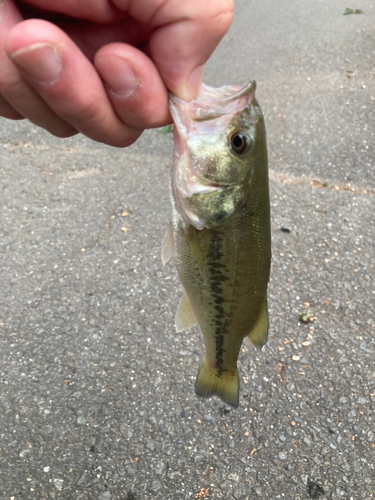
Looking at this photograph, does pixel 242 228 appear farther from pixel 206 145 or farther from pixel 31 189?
pixel 31 189

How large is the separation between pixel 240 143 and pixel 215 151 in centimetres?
9

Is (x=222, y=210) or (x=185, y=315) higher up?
(x=222, y=210)

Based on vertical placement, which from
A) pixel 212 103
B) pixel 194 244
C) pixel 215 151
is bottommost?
pixel 194 244

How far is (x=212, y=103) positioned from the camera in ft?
4.47

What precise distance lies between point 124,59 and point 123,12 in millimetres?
213

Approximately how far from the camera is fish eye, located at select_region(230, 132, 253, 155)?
54.2 inches

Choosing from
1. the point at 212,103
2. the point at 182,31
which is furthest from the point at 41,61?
the point at 212,103

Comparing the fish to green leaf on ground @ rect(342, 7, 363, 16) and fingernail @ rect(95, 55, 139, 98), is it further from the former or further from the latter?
green leaf on ground @ rect(342, 7, 363, 16)

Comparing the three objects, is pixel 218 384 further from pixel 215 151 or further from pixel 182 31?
pixel 182 31

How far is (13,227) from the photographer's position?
3445 mm

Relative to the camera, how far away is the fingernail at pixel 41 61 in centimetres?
102

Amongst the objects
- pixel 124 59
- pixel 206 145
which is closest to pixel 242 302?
pixel 206 145

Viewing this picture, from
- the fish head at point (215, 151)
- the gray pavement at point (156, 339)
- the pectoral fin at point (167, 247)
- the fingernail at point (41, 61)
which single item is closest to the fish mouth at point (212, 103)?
the fish head at point (215, 151)

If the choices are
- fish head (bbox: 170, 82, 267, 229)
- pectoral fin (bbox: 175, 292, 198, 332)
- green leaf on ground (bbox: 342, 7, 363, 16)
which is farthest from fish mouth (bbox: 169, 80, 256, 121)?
green leaf on ground (bbox: 342, 7, 363, 16)
